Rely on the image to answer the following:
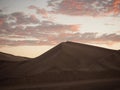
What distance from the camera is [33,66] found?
6.43m

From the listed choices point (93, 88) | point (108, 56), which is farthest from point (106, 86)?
point (108, 56)

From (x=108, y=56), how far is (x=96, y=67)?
681 millimetres

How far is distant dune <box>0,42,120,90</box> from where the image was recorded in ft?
17.5

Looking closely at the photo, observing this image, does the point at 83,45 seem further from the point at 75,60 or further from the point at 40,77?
the point at 40,77

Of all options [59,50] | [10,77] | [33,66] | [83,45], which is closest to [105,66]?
[83,45]

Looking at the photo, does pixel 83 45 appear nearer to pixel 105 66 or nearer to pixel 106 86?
pixel 105 66

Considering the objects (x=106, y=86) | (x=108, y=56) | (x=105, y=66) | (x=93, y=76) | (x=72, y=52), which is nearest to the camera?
(x=106, y=86)

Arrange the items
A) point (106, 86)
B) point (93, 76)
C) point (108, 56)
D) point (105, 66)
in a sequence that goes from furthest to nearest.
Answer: point (108, 56)
point (105, 66)
point (93, 76)
point (106, 86)

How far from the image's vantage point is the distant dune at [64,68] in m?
5.32

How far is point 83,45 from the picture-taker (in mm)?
6938

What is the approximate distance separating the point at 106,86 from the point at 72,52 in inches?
108

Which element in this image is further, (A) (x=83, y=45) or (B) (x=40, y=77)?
(A) (x=83, y=45)

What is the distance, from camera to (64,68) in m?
6.21

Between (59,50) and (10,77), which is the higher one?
(59,50)
